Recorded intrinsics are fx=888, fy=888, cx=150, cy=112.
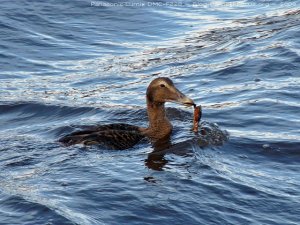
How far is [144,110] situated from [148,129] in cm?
124

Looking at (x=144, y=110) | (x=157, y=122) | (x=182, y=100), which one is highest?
(x=182, y=100)

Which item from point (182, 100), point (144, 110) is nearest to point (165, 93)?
point (182, 100)

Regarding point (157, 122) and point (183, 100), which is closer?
point (183, 100)

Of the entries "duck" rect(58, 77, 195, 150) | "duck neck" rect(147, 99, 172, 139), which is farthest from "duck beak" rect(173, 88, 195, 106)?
"duck neck" rect(147, 99, 172, 139)

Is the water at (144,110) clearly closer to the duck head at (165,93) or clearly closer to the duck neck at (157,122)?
the duck neck at (157,122)

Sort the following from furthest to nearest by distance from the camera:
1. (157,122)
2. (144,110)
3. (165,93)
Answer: (144,110)
(157,122)
(165,93)

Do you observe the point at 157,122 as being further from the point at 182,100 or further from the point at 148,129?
the point at 182,100

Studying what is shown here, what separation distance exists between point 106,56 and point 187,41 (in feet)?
5.76

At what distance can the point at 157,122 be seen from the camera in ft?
38.8

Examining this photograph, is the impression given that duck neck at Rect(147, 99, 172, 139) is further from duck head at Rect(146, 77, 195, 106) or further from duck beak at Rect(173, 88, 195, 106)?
duck beak at Rect(173, 88, 195, 106)

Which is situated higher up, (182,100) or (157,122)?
(182,100)

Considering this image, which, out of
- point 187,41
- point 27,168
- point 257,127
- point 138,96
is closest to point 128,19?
point 187,41

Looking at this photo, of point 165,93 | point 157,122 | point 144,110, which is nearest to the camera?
point 165,93

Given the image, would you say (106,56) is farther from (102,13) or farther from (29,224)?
(29,224)
